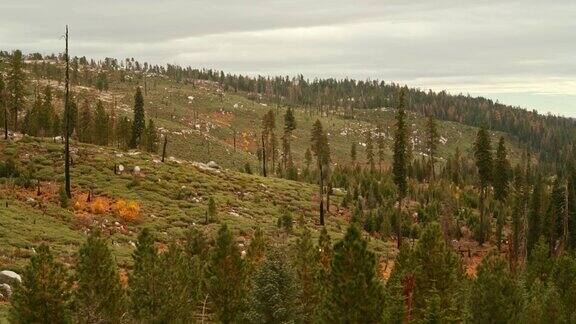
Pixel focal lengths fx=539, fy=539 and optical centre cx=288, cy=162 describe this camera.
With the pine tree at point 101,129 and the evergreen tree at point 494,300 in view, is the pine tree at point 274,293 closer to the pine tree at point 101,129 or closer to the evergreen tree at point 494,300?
the evergreen tree at point 494,300

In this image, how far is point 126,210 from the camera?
48156 mm

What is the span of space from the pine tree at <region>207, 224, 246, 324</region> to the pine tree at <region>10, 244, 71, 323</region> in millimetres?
9041

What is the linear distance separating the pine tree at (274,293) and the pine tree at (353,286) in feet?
6.29

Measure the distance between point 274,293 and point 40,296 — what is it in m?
9.76

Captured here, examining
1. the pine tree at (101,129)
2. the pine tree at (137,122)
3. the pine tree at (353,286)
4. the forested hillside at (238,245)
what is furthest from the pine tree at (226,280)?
the pine tree at (101,129)

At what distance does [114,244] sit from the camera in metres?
40.2

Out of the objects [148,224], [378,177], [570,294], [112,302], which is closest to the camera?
[112,302]

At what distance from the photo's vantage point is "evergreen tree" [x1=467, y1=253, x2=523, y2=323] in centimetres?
3088

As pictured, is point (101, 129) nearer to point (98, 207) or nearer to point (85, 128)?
point (85, 128)

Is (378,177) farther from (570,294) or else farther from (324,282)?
(324,282)

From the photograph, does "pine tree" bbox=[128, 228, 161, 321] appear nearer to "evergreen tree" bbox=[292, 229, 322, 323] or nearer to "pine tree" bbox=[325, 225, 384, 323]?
"pine tree" bbox=[325, 225, 384, 323]

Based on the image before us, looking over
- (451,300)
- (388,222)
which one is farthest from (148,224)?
(388,222)

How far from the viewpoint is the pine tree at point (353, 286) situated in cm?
2316

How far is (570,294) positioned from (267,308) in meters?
21.7
